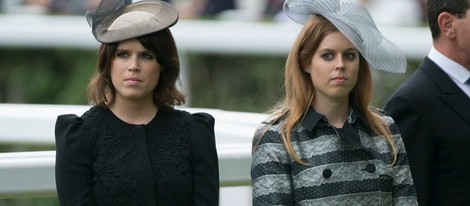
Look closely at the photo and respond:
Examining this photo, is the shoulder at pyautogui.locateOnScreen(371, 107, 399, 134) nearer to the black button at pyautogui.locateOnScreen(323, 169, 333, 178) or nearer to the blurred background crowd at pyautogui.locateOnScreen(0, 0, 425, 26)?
the black button at pyautogui.locateOnScreen(323, 169, 333, 178)

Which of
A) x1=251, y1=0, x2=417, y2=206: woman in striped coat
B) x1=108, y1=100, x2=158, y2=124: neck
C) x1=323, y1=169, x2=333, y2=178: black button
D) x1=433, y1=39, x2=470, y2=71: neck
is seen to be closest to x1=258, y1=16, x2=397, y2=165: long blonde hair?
x1=251, y1=0, x2=417, y2=206: woman in striped coat

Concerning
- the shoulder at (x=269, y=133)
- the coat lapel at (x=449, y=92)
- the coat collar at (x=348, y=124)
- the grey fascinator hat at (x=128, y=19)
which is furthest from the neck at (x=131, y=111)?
the coat lapel at (x=449, y=92)

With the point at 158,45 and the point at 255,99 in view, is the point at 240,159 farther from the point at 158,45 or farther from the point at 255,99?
the point at 255,99

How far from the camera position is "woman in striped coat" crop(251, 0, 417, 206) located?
17.6 feet

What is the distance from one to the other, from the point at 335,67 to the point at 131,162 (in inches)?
29.7

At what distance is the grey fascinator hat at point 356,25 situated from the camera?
5.47 m

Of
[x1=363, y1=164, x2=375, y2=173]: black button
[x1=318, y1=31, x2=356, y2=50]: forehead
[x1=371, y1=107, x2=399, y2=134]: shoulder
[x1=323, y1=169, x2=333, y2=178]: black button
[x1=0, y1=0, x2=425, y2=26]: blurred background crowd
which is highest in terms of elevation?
[x1=0, y1=0, x2=425, y2=26]: blurred background crowd

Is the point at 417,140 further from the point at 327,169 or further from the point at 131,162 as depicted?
the point at 131,162

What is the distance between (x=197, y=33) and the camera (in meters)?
13.0

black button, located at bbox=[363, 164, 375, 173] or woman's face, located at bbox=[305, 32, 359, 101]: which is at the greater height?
woman's face, located at bbox=[305, 32, 359, 101]

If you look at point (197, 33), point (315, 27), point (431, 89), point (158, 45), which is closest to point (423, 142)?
point (431, 89)

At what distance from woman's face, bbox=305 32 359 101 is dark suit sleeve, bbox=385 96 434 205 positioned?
1.35 ft

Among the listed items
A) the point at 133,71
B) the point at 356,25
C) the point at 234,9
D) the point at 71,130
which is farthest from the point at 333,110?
the point at 234,9

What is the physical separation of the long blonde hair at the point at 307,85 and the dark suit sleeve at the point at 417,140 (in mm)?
254
